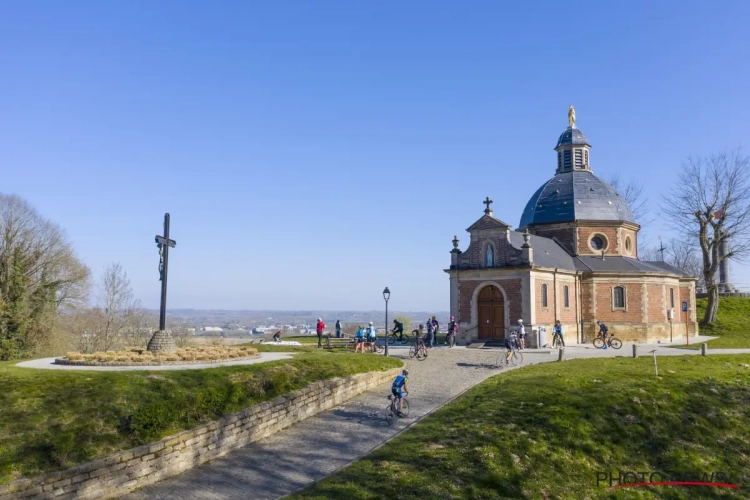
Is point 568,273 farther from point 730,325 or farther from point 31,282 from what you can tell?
point 31,282

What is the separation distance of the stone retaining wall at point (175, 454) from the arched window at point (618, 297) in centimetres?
2870

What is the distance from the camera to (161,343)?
2219 cm

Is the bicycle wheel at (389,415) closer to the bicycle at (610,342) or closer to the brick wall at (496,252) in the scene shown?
the brick wall at (496,252)

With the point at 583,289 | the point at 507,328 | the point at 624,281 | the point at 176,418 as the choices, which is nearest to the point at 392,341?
the point at 507,328

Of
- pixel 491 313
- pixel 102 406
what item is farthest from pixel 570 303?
pixel 102 406

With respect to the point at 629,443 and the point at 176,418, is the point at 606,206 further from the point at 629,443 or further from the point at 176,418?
the point at 176,418

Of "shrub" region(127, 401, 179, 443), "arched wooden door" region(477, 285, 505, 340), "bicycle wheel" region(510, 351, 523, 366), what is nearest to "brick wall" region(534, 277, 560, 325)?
"arched wooden door" region(477, 285, 505, 340)

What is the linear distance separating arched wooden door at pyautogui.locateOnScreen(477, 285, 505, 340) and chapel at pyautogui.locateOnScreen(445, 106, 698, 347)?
66 millimetres

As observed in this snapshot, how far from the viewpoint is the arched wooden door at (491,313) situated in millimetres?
36500

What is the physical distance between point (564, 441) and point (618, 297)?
2852cm

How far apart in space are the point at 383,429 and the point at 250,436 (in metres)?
3.84

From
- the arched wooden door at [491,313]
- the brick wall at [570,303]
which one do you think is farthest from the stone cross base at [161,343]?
the brick wall at [570,303]

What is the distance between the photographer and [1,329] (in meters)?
30.2

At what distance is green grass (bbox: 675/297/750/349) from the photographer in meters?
37.5
